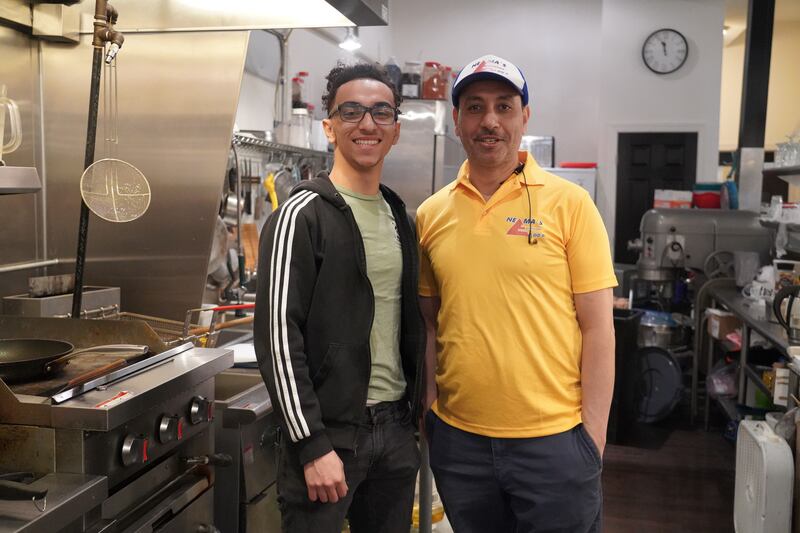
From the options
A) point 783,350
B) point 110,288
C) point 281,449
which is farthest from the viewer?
point 783,350

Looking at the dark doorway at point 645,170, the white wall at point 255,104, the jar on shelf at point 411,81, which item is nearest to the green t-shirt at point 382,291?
the white wall at point 255,104

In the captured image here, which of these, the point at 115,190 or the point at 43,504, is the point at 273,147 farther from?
the point at 43,504

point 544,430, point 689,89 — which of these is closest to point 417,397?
point 544,430

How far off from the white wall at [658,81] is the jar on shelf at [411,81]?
2150 millimetres

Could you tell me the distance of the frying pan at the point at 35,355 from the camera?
150cm

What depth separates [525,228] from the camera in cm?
163

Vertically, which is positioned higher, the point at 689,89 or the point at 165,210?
the point at 689,89

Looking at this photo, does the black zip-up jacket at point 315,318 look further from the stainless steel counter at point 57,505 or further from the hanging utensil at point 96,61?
the hanging utensil at point 96,61

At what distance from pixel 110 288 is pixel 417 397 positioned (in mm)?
1230

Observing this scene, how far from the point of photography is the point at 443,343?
1702mm

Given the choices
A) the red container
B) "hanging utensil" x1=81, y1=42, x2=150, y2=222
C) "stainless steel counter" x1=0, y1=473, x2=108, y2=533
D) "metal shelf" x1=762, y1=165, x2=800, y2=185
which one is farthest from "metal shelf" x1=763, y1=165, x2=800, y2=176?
"stainless steel counter" x1=0, y1=473, x2=108, y2=533

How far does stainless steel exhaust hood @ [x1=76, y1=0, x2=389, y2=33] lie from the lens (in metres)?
2.19

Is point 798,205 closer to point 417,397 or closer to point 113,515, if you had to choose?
point 417,397

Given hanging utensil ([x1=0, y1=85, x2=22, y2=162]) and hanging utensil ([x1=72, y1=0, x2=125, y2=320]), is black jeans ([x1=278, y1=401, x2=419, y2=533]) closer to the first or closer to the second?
hanging utensil ([x1=72, y1=0, x2=125, y2=320])
